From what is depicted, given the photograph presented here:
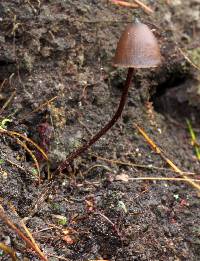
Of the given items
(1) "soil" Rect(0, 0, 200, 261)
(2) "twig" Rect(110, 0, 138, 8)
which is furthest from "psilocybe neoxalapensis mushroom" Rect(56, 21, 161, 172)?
(2) "twig" Rect(110, 0, 138, 8)

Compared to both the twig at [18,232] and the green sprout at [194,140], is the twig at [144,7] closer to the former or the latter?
the green sprout at [194,140]

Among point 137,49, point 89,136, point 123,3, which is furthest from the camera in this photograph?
point 123,3

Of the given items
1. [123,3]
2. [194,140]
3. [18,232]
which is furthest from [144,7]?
[18,232]

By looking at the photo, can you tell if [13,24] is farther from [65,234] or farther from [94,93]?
[65,234]

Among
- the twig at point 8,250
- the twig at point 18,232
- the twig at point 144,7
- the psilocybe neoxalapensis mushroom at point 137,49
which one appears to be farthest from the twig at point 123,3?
the twig at point 8,250

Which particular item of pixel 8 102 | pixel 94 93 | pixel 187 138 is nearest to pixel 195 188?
pixel 187 138

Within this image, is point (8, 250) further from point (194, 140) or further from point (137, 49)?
point (194, 140)

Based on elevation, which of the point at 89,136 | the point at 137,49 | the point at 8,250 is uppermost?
the point at 137,49
